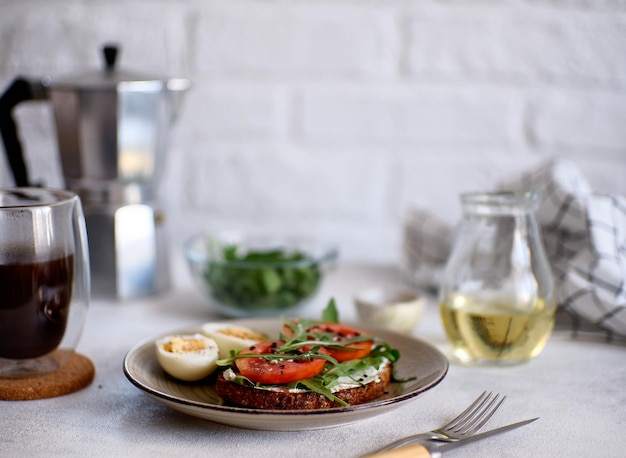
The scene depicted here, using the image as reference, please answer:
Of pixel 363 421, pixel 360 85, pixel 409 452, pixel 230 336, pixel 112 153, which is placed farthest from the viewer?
pixel 360 85

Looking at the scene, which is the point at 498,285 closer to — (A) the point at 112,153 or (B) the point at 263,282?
(B) the point at 263,282

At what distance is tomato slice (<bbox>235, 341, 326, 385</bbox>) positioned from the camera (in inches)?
23.5

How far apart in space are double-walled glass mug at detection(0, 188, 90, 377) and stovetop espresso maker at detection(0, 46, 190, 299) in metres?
0.26

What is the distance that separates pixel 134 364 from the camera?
674mm

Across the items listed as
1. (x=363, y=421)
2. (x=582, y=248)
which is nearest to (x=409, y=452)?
(x=363, y=421)

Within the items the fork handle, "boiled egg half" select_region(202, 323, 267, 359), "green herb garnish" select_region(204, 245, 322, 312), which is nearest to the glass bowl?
"green herb garnish" select_region(204, 245, 322, 312)

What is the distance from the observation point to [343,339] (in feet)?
2.30

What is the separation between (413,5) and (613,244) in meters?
0.64

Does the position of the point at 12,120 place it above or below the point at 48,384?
above

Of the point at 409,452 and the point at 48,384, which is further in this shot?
the point at 48,384

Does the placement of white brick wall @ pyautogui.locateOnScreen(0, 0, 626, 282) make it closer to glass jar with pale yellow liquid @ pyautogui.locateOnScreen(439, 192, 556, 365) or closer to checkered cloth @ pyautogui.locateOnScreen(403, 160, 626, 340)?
checkered cloth @ pyautogui.locateOnScreen(403, 160, 626, 340)

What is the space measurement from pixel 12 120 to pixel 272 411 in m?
0.60

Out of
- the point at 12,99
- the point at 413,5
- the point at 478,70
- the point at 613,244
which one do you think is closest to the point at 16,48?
the point at 12,99

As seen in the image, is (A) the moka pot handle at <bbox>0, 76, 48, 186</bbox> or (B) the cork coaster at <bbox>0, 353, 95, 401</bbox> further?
(A) the moka pot handle at <bbox>0, 76, 48, 186</bbox>
